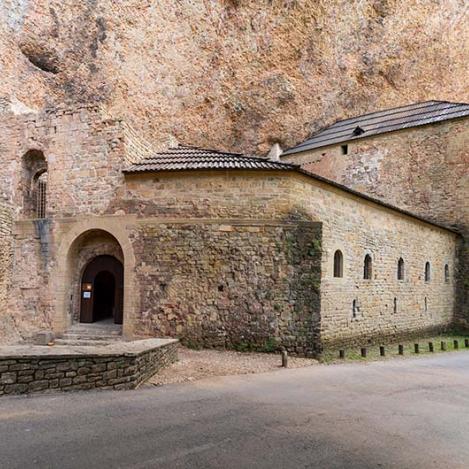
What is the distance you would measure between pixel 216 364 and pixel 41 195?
8790 millimetres

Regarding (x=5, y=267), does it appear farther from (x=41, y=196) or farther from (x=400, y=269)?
(x=400, y=269)

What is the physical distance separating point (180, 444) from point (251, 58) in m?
21.3

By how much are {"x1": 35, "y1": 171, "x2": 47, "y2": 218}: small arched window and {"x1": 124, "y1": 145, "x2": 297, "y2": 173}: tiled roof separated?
387 cm

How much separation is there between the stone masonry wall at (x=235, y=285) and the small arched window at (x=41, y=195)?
15.7ft

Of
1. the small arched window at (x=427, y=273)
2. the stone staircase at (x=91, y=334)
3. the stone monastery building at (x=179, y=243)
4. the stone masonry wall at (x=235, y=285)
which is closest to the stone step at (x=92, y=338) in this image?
the stone staircase at (x=91, y=334)

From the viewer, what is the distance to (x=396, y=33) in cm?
2566

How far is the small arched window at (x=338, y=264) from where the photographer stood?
12.4m

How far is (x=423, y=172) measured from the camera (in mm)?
20359

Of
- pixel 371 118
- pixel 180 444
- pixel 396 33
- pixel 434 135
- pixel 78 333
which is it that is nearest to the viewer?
pixel 180 444

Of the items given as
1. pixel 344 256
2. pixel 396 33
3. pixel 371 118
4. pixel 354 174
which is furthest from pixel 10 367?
pixel 396 33

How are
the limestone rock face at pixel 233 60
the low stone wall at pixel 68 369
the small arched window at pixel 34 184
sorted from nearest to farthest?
1. the low stone wall at pixel 68 369
2. the small arched window at pixel 34 184
3. the limestone rock face at pixel 233 60

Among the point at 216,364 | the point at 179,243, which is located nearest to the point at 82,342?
the point at 179,243

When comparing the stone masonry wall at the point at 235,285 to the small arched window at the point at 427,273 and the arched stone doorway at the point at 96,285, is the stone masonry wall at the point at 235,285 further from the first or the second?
the small arched window at the point at 427,273

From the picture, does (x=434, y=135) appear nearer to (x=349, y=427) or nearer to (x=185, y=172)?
(x=185, y=172)
